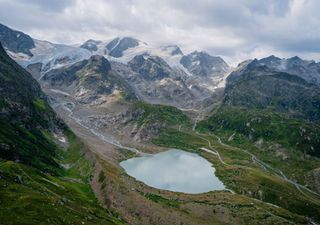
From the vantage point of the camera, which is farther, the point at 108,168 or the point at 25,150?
the point at 108,168

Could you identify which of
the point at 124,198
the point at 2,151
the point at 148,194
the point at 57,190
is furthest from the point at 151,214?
the point at 2,151

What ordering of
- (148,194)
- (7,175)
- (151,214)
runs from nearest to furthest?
(7,175), (151,214), (148,194)

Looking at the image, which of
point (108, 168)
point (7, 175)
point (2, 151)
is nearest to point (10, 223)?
point (7, 175)

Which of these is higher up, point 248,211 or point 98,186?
point 248,211

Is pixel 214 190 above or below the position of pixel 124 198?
above

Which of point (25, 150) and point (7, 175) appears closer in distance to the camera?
point (7, 175)

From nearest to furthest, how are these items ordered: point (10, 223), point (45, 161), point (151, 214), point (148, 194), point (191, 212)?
point (10, 223) < point (151, 214) < point (191, 212) < point (148, 194) < point (45, 161)

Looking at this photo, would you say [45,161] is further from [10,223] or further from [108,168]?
[10,223]

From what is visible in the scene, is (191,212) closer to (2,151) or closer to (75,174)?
(75,174)

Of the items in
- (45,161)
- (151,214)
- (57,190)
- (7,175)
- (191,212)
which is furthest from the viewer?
(45,161)
